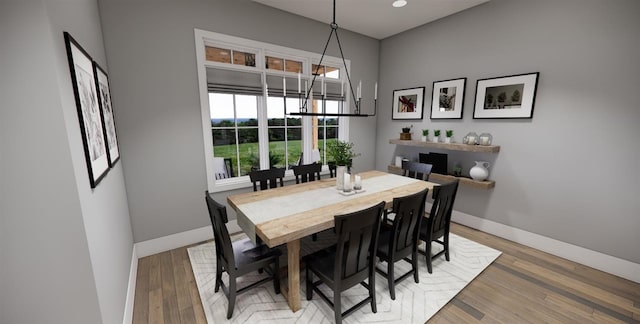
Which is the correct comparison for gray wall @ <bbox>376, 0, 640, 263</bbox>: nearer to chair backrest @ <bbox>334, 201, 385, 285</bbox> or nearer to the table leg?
chair backrest @ <bbox>334, 201, 385, 285</bbox>

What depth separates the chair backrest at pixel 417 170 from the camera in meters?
3.18

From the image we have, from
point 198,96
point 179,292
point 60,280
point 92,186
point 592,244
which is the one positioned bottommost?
point 179,292

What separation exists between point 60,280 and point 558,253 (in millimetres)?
4404

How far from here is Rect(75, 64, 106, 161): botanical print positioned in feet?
4.39

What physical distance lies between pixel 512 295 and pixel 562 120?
198 centimetres

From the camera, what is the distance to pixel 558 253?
9.21 feet

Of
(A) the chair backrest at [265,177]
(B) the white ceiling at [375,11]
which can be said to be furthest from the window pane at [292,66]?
(A) the chair backrest at [265,177]

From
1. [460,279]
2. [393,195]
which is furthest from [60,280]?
[460,279]

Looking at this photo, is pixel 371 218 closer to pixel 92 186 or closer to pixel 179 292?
pixel 92 186

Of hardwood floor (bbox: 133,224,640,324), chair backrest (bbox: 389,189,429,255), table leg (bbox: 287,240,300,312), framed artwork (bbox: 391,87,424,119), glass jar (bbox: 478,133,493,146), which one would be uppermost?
framed artwork (bbox: 391,87,424,119)

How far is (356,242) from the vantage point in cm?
169

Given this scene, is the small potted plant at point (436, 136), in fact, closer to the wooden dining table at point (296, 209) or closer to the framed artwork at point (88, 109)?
the wooden dining table at point (296, 209)

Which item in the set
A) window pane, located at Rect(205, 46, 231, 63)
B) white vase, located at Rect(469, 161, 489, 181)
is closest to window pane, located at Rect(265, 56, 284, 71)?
window pane, located at Rect(205, 46, 231, 63)

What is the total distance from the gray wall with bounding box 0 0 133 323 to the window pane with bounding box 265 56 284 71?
227cm
